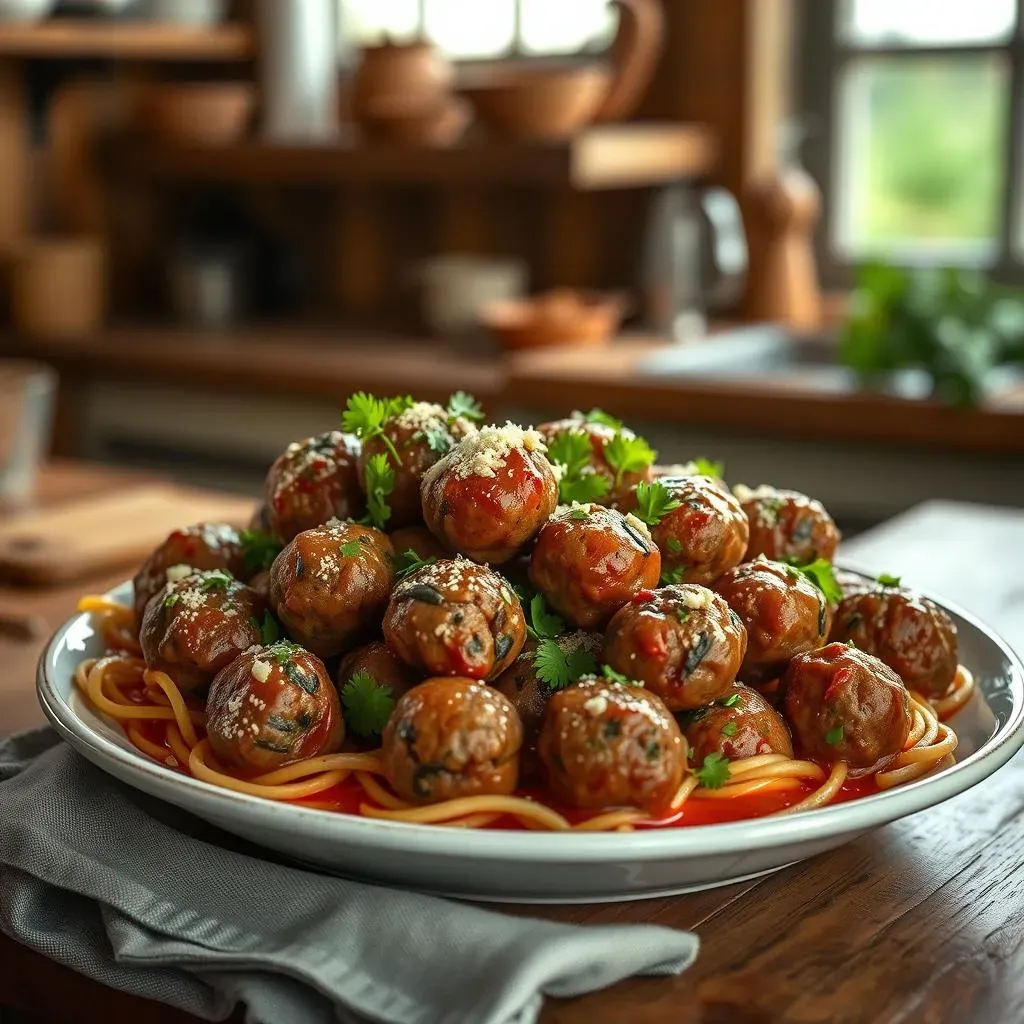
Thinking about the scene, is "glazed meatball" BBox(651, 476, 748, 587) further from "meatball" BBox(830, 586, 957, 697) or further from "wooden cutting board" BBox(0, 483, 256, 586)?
"wooden cutting board" BBox(0, 483, 256, 586)

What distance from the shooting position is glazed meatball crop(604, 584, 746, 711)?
33.8 inches

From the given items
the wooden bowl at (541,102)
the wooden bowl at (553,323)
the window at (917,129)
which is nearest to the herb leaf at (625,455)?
the wooden bowl at (553,323)

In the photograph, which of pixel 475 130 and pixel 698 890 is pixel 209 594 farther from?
pixel 475 130

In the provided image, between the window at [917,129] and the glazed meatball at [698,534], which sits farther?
the window at [917,129]

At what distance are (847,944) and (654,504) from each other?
280 millimetres

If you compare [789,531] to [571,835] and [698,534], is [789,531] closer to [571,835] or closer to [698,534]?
[698,534]

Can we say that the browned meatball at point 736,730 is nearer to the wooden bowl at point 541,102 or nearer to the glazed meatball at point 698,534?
the glazed meatball at point 698,534

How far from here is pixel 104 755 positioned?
0.88 meters

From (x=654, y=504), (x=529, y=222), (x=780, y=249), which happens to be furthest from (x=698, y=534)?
(x=529, y=222)

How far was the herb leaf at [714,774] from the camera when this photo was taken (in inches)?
34.2

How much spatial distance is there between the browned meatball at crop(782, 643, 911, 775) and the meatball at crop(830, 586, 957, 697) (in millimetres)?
68

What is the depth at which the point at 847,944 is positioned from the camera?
83cm

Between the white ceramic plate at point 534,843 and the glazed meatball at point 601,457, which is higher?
the glazed meatball at point 601,457

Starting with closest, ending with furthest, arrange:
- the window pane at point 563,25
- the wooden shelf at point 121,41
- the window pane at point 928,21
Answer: the window pane at point 928,21
the wooden shelf at point 121,41
the window pane at point 563,25
